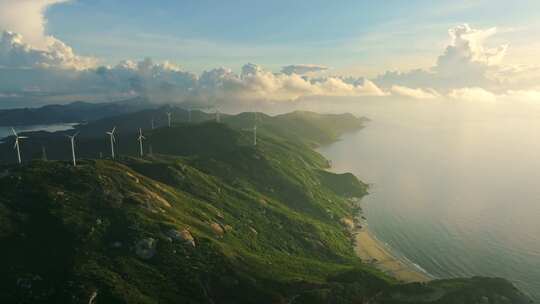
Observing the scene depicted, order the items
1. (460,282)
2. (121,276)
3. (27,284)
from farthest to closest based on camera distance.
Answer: (460,282)
(121,276)
(27,284)

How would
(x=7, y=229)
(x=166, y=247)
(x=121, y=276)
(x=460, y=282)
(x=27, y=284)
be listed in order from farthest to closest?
(x=460, y=282)
(x=166, y=247)
(x=7, y=229)
(x=121, y=276)
(x=27, y=284)

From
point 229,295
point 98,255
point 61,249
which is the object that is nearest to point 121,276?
point 98,255

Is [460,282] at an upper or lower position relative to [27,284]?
lower

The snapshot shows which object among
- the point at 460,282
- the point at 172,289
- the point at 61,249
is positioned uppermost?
the point at 61,249

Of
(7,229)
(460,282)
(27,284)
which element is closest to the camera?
(27,284)

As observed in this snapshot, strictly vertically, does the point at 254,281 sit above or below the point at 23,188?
below

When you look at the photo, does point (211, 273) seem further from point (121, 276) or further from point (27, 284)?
point (27, 284)

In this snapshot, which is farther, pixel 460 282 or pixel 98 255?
pixel 460 282

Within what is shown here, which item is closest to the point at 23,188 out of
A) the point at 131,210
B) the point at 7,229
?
the point at 7,229

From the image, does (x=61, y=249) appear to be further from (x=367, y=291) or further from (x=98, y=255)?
(x=367, y=291)
